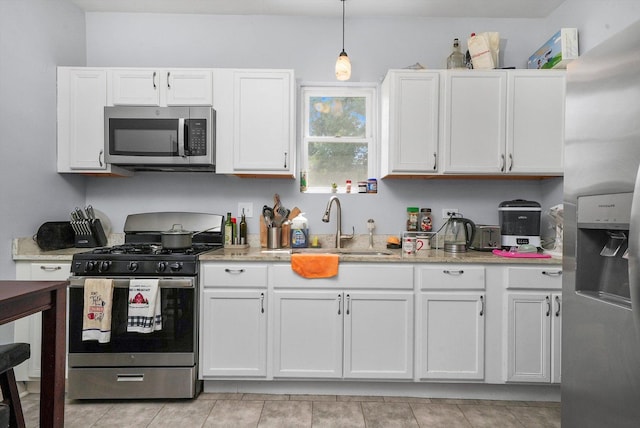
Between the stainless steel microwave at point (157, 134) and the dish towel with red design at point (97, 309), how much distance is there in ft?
2.95

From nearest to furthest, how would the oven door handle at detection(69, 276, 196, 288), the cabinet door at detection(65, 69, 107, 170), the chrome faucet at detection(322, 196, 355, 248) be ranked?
1. the oven door handle at detection(69, 276, 196, 288)
2. the cabinet door at detection(65, 69, 107, 170)
3. the chrome faucet at detection(322, 196, 355, 248)

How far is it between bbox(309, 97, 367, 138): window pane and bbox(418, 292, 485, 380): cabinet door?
1461mm

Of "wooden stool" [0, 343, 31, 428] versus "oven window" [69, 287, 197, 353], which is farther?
"oven window" [69, 287, 197, 353]

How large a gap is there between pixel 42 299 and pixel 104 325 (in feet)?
2.95

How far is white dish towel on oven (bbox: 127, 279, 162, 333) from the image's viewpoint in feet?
7.61

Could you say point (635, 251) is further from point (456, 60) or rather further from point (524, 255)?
point (456, 60)

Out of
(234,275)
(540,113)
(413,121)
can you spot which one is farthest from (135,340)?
(540,113)

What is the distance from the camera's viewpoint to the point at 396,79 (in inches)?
109

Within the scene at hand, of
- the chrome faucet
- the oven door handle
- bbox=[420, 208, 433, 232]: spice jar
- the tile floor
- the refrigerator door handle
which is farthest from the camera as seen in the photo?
bbox=[420, 208, 433, 232]: spice jar

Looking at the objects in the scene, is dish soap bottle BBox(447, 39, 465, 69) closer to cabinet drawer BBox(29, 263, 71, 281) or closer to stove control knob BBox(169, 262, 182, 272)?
stove control knob BBox(169, 262, 182, 272)

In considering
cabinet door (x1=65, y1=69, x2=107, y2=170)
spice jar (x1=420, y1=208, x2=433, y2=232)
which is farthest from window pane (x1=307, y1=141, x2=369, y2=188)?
cabinet door (x1=65, y1=69, x2=107, y2=170)

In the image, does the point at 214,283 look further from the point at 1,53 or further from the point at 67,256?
the point at 1,53

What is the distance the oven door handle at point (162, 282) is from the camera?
93.5 inches

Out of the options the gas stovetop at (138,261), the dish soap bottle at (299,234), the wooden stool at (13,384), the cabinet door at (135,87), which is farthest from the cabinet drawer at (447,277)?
the cabinet door at (135,87)
